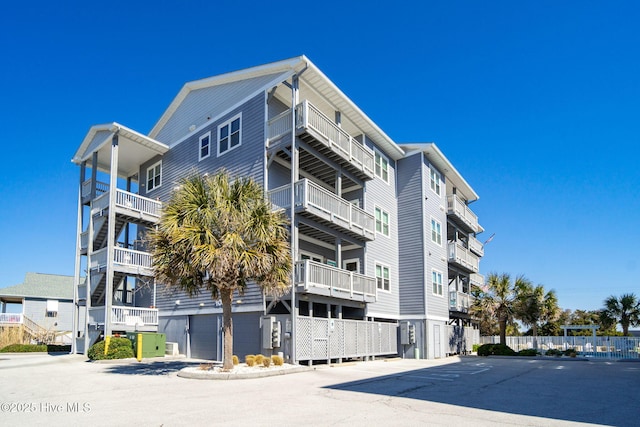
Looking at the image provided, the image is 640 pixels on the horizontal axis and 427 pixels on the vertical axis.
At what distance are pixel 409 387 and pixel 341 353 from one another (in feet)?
28.9

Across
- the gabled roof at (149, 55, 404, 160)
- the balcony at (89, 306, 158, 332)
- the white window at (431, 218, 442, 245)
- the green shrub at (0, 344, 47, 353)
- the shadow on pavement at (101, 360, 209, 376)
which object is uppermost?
the gabled roof at (149, 55, 404, 160)

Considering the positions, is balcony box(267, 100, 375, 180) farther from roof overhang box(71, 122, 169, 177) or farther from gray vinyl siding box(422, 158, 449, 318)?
roof overhang box(71, 122, 169, 177)

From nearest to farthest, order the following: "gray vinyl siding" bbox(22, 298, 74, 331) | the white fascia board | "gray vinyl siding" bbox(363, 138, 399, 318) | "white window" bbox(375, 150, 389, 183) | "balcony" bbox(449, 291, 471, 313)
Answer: the white fascia board, "gray vinyl siding" bbox(363, 138, 399, 318), "white window" bbox(375, 150, 389, 183), "balcony" bbox(449, 291, 471, 313), "gray vinyl siding" bbox(22, 298, 74, 331)

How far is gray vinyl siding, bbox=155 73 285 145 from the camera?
25164 millimetres

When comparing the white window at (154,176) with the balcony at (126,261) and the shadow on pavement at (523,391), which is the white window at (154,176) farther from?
the shadow on pavement at (523,391)

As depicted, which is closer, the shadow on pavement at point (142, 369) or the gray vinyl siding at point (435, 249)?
the shadow on pavement at point (142, 369)

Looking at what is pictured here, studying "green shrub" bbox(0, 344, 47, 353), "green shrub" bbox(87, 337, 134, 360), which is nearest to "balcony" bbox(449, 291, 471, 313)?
"green shrub" bbox(87, 337, 134, 360)

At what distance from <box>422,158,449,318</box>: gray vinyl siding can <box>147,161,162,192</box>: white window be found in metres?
16.0

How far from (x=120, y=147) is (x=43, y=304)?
22.4m

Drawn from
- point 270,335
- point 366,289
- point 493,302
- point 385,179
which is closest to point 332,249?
point 366,289

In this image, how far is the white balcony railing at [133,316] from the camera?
82.7ft

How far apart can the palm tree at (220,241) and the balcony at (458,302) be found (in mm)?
19700

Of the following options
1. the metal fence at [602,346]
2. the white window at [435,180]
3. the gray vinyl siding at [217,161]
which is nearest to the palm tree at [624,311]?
the metal fence at [602,346]

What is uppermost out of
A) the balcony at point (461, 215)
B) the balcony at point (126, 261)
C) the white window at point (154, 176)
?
the white window at point (154, 176)
